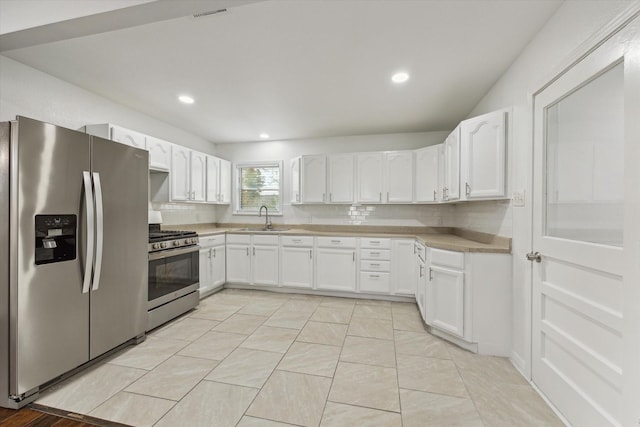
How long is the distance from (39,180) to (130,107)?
6.68ft

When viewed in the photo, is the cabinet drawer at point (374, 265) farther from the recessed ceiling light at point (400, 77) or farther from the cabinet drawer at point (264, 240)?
the recessed ceiling light at point (400, 77)

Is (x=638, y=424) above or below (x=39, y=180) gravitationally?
below

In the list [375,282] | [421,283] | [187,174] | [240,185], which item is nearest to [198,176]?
[187,174]

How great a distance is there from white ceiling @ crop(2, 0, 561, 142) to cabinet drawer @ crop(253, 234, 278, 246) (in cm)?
171

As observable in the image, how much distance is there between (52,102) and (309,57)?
2463 mm

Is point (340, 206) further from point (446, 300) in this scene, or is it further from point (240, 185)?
point (446, 300)

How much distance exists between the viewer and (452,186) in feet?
9.64

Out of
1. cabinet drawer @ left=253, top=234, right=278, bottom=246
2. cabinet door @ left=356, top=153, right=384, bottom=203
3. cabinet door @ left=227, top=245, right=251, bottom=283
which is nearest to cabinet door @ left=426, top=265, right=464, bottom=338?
cabinet door @ left=356, top=153, right=384, bottom=203

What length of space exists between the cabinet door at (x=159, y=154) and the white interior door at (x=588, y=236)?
375 centimetres

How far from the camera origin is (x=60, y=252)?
185cm

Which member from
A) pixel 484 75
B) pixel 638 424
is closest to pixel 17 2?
pixel 484 75

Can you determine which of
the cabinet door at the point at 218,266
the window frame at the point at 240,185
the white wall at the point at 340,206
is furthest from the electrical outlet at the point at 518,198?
the cabinet door at the point at 218,266

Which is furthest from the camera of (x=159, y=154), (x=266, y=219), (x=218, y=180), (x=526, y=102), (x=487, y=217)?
(x=266, y=219)

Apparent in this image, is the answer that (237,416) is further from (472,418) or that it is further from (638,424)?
(638,424)
